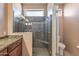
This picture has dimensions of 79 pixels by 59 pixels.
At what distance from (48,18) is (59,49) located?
0.77 metres

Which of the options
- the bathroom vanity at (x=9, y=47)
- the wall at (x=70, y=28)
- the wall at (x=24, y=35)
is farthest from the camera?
the wall at (x=24, y=35)

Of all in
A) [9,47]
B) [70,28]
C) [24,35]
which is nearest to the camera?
[9,47]

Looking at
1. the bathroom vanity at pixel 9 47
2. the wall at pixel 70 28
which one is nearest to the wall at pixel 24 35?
the bathroom vanity at pixel 9 47

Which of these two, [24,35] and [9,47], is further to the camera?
[24,35]

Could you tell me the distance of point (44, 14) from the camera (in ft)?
10.6

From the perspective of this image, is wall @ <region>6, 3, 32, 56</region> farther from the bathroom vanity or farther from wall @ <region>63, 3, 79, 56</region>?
wall @ <region>63, 3, 79, 56</region>

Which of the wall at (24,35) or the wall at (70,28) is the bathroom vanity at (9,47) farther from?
the wall at (70,28)

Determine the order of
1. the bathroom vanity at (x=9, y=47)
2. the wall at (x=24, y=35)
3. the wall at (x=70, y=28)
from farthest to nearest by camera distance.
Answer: the wall at (x=24, y=35)
the wall at (x=70, y=28)
the bathroom vanity at (x=9, y=47)

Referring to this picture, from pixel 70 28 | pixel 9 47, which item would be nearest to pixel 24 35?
pixel 70 28

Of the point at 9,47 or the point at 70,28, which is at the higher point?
the point at 70,28

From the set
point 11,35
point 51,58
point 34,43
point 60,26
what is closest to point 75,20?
point 60,26

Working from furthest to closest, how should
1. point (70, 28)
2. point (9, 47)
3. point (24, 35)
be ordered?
point (24, 35) → point (70, 28) → point (9, 47)

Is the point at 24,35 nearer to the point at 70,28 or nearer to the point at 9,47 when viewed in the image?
the point at 70,28

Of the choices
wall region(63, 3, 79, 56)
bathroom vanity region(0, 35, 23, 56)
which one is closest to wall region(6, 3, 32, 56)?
bathroom vanity region(0, 35, 23, 56)
